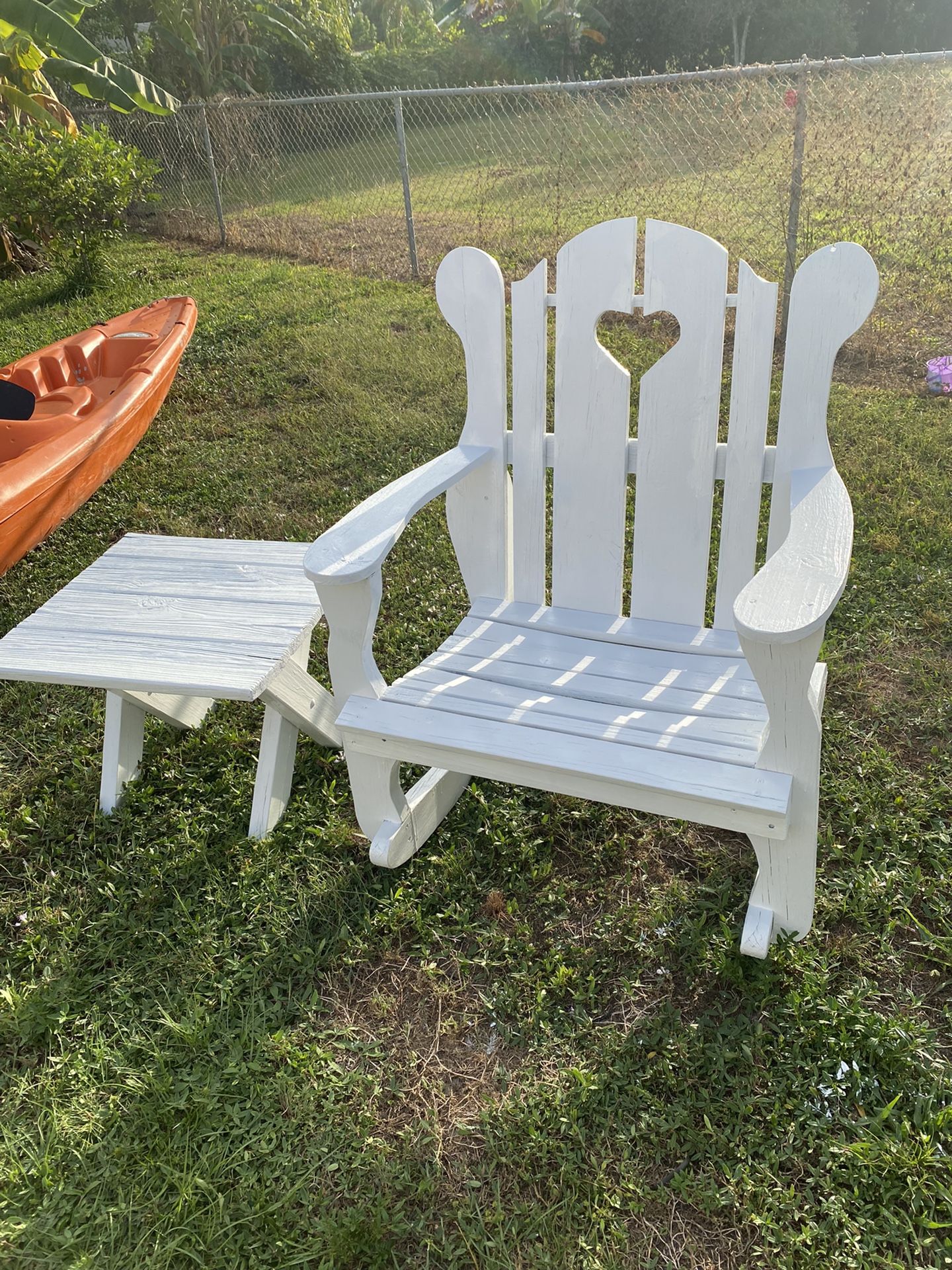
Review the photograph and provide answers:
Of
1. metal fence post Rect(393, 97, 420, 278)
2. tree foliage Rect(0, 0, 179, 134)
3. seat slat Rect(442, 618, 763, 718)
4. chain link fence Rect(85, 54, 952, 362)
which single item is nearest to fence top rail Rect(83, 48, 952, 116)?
chain link fence Rect(85, 54, 952, 362)

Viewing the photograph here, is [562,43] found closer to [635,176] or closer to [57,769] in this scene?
[635,176]

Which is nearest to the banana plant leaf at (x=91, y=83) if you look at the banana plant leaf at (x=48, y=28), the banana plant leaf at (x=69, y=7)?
the banana plant leaf at (x=69, y=7)

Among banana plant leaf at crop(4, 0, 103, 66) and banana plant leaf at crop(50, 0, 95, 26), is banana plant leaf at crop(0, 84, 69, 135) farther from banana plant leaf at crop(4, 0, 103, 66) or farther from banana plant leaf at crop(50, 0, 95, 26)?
banana plant leaf at crop(4, 0, 103, 66)

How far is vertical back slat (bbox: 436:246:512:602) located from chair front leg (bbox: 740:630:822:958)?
91 centimetres

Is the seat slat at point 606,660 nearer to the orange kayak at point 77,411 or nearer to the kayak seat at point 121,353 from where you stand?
the orange kayak at point 77,411

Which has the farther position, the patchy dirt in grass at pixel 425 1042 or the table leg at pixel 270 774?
the table leg at pixel 270 774

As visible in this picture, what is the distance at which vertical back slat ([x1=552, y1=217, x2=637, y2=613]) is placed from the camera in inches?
76.1

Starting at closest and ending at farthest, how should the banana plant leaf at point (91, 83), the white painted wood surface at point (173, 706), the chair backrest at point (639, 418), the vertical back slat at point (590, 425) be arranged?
the chair backrest at point (639, 418) → the vertical back slat at point (590, 425) → the white painted wood surface at point (173, 706) → the banana plant leaf at point (91, 83)

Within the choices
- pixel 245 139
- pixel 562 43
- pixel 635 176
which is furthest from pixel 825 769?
pixel 562 43

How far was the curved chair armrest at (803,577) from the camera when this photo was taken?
1.30 meters

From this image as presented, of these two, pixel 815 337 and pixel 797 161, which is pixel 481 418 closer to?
pixel 815 337

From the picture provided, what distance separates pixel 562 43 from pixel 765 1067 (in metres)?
24.3

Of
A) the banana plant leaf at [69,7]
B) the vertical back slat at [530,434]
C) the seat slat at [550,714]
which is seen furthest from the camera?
the banana plant leaf at [69,7]

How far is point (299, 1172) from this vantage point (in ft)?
5.10
